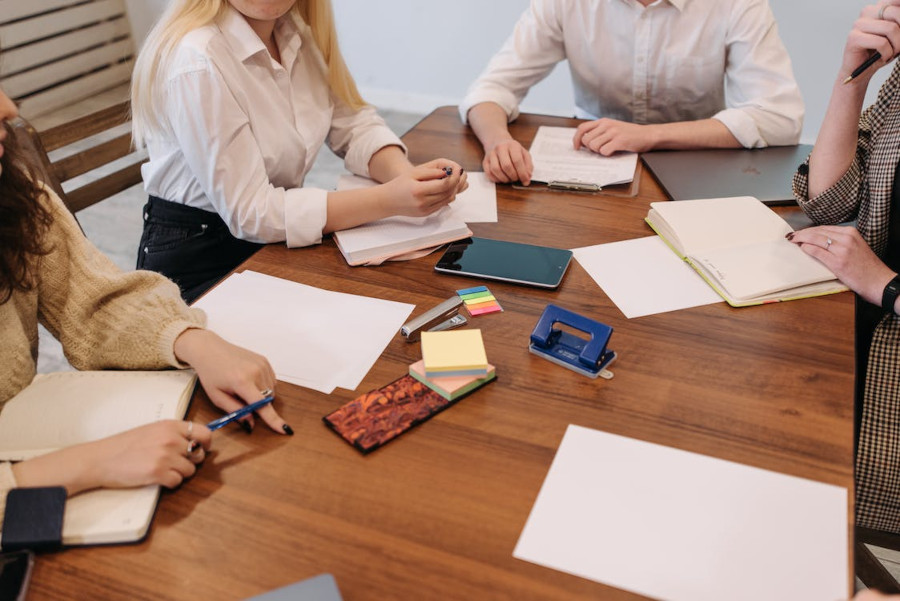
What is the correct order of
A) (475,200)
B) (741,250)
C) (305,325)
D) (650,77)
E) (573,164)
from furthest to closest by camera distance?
(650,77)
(573,164)
(475,200)
(741,250)
(305,325)

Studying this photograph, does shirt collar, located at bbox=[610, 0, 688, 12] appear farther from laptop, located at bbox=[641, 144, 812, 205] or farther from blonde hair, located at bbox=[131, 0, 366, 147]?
blonde hair, located at bbox=[131, 0, 366, 147]

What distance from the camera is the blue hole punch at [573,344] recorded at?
898mm

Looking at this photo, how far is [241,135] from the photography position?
1.24 meters

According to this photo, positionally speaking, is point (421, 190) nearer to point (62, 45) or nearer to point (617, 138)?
point (617, 138)

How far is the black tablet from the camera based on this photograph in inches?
43.4

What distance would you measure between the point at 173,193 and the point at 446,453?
880 millimetres

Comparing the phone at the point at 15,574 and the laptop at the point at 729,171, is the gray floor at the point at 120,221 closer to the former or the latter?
the phone at the point at 15,574

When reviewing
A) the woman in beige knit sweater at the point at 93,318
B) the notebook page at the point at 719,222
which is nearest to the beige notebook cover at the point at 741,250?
the notebook page at the point at 719,222

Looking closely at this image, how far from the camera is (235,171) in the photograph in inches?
48.6

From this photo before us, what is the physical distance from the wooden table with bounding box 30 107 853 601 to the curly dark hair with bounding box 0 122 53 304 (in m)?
0.31

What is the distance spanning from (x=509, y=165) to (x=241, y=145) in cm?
51

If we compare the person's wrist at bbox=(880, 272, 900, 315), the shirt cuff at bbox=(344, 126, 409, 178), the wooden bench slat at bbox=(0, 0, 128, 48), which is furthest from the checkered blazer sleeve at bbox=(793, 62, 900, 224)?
the wooden bench slat at bbox=(0, 0, 128, 48)

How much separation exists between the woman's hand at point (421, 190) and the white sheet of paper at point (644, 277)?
9.8 inches

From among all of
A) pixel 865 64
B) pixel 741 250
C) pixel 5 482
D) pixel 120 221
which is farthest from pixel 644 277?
pixel 120 221
